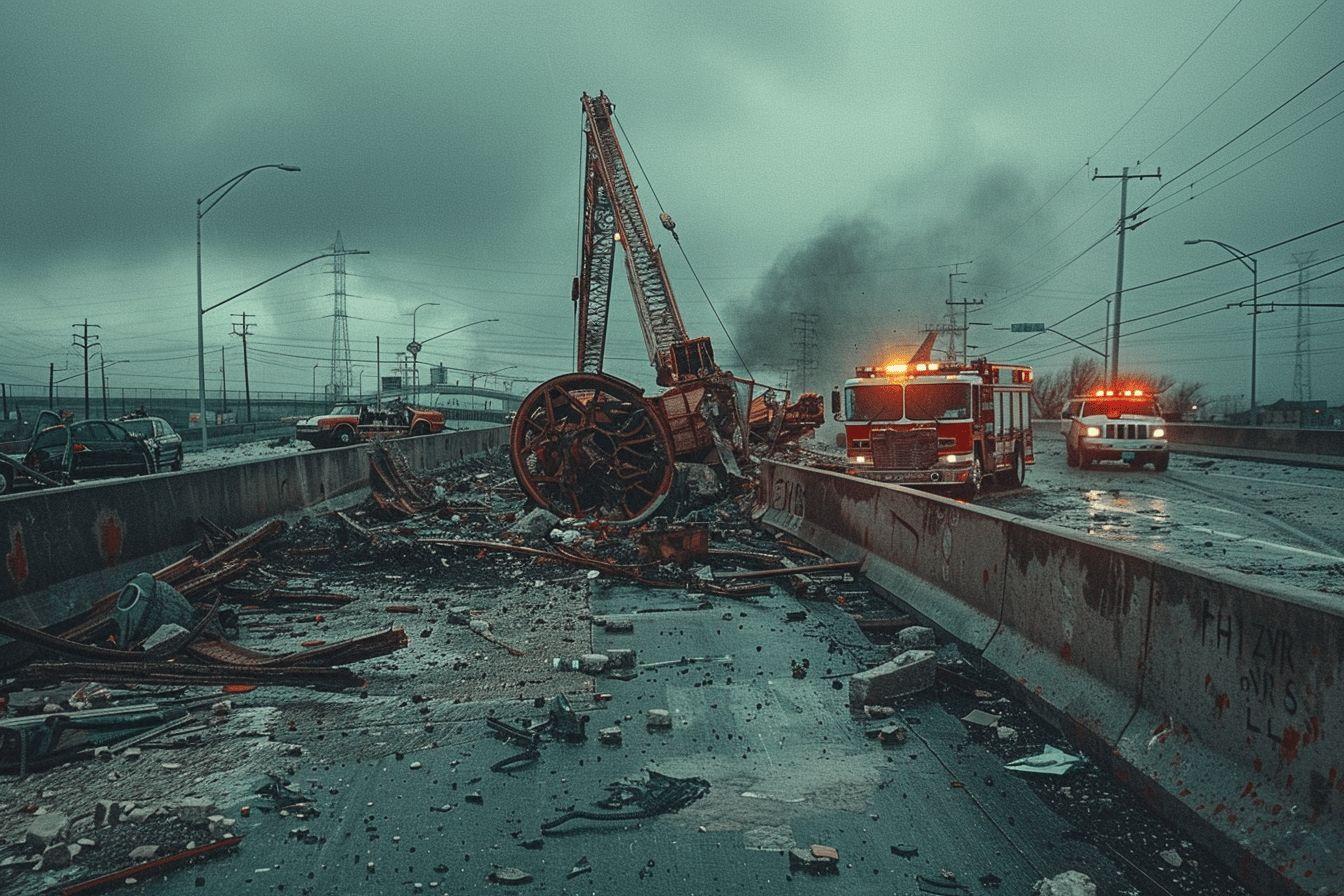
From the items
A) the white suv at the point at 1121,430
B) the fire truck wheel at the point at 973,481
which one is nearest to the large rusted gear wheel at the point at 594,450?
the fire truck wheel at the point at 973,481

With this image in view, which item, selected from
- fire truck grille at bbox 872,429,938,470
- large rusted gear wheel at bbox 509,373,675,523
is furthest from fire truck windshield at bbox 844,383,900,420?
large rusted gear wheel at bbox 509,373,675,523

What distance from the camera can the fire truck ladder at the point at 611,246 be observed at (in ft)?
91.3

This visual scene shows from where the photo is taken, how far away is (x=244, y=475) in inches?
492

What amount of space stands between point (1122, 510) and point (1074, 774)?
13483 mm

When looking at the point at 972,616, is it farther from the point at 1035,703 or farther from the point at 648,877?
the point at 648,877

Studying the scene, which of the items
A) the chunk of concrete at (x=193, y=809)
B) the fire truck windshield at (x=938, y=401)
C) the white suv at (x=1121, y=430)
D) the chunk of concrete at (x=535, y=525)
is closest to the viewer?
the chunk of concrete at (x=193, y=809)

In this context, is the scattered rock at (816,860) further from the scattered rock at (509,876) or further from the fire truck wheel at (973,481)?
the fire truck wheel at (973,481)

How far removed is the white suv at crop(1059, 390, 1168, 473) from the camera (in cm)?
2602

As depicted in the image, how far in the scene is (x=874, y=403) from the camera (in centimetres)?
1797

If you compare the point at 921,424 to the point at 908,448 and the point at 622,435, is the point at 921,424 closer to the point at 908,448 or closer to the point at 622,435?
the point at 908,448

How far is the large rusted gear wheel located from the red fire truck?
3890 mm

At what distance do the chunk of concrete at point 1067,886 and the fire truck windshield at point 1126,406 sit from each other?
Result: 25.7 meters

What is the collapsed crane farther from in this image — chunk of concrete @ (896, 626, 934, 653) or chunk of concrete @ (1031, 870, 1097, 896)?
A: chunk of concrete @ (1031, 870, 1097, 896)

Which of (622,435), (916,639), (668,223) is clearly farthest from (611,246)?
(916,639)
